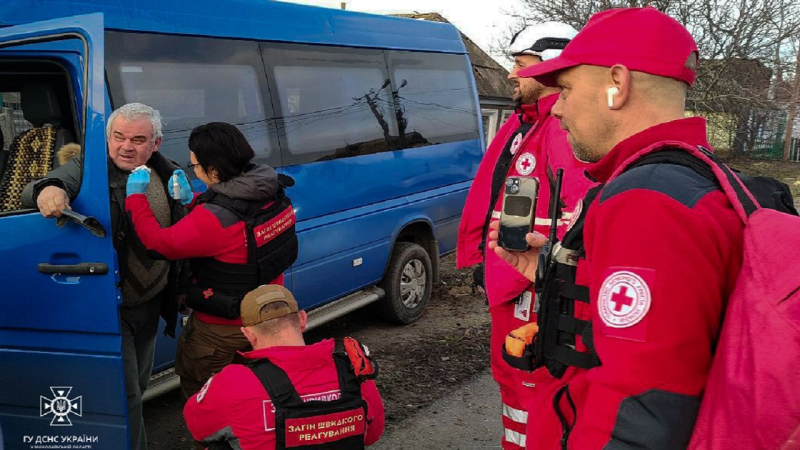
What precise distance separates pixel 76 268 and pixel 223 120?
2029 millimetres

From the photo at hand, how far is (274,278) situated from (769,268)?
2501 millimetres

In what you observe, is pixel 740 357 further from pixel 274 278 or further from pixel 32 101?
pixel 32 101

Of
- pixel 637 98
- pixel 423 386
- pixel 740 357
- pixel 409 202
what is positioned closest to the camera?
pixel 740 357

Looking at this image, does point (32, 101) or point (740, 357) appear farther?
point (32, 101)

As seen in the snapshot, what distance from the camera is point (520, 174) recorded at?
3.05 metres

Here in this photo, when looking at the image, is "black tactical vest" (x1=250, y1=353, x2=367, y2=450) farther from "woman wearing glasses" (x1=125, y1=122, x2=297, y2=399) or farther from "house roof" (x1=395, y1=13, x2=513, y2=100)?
"house roof" (x1=395, y1=13, x2=513, y2=100)

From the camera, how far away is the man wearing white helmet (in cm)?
288

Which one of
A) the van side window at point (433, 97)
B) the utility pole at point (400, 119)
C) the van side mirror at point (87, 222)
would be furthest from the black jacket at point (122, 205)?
the van side window at point (433, 97)

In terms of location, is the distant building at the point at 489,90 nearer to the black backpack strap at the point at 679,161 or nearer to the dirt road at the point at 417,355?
the dirt road at the point at 417,355

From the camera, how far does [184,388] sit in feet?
10.6

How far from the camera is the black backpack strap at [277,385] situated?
2.27m

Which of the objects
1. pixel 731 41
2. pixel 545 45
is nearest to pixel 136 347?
pixel 545 45

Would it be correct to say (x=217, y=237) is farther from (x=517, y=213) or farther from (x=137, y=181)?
(x=517, y=213)

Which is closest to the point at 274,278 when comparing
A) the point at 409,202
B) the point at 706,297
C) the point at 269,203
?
the point at 269,203
